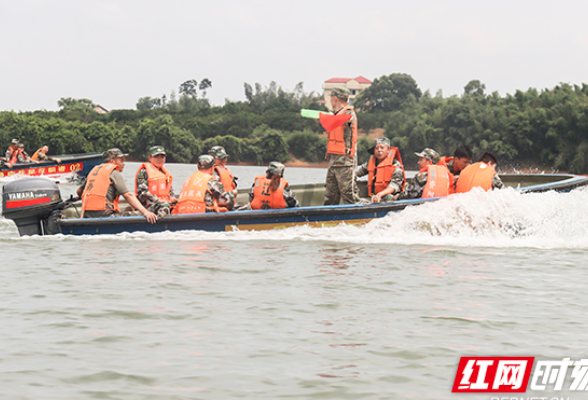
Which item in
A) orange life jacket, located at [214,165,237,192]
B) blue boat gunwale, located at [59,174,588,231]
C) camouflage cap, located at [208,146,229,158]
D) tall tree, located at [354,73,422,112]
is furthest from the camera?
tall tree, located at [354,73,422,112]

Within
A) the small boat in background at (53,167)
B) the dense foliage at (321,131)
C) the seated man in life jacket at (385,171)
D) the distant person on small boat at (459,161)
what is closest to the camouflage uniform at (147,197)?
the seated man in life jacket at (385,171)

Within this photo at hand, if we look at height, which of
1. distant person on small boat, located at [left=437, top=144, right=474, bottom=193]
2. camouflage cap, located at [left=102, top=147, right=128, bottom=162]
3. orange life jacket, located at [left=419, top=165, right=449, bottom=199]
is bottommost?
orange life jacket, located at [left=419, top=165, right=449, bottom=199]

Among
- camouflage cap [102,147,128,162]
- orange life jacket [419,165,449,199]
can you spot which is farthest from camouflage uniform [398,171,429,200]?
camouflage cap [102,147,128,162]

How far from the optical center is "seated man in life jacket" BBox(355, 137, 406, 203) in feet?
29.1

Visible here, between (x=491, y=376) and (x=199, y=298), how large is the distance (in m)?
2.62

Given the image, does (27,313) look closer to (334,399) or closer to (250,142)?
(334,399)

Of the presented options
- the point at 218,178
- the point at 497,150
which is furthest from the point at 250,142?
the point at 218,178

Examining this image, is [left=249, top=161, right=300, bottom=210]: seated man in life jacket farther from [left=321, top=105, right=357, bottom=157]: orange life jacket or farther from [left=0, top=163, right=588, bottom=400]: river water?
[left=321, top=105, right=357, bottom=157]: orange life jacket

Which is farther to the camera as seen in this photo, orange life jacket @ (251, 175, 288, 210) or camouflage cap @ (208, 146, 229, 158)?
camouflage cap @ (208, 146, 229, 158)

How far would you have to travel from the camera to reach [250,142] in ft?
213

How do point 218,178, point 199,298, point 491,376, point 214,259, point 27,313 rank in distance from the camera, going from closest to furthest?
point 491,376
point 27,313
point 199,298
point 214,259
point 218,178

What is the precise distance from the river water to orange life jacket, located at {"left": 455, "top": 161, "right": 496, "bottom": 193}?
0.53ft

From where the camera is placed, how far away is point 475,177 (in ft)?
27.8

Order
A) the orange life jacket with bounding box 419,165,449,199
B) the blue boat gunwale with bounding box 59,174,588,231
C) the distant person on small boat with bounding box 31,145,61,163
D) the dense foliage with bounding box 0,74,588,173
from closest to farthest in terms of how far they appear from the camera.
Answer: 1. the blue boat gunwale with bounding box 59,174,588,231
2. the orange life jacket with bounding box 419,165,449,199
3. the distant person on small boat with bounding box 31,145,61,163
4. the dense foliage with bounding box 0,74,588,173
